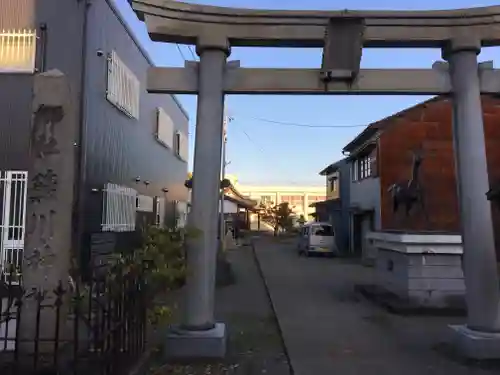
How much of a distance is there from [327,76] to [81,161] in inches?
270

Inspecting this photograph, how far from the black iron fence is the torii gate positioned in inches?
52.9

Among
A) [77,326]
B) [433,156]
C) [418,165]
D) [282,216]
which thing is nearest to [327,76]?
[77,326]

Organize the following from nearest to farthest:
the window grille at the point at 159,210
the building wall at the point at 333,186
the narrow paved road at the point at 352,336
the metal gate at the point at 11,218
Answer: the narrow paved road at the point at 352,336, the metal gate at the point at 11,218, the window grille at the point at 159,210, the building wall at the point at 333,186

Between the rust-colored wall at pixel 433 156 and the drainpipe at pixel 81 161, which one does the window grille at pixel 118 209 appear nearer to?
the drainpipe at pixel 81 161

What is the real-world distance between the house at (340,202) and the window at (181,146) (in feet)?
30.1

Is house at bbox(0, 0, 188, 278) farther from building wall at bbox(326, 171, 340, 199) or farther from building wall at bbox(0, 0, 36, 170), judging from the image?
building wall at bbox(326, 171, 340, 199)

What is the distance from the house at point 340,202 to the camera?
3117 cm

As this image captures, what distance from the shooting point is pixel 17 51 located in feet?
40.4

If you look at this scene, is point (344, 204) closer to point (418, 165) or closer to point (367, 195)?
point (367, 195)

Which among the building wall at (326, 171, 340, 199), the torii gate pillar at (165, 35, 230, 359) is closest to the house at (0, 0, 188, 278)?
the torii gate pillar at (165, 35, 230, 359)

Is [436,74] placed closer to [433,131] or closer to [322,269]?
[433,131]

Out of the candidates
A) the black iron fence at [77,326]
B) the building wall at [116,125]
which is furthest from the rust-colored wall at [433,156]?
the black iron fence at [77,326]

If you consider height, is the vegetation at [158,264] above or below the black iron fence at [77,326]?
above

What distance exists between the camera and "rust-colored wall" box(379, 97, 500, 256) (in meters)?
13.5
